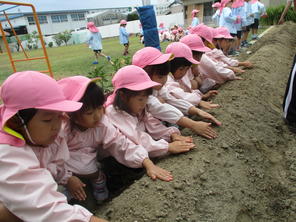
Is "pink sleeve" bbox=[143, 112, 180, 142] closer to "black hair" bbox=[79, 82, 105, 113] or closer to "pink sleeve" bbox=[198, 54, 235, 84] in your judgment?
"black hair" bbox=[79, 82, 105, 113]

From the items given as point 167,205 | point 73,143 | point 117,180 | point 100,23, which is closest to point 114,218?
point 167,205

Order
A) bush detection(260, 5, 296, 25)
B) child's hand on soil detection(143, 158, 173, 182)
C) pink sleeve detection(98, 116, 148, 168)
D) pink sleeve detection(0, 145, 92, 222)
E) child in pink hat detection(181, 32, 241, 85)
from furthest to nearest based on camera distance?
bush detection(260, 5, 296, 25), child in pink hat detection(181, 32, 241, 85), pink sleeve detection(98, 116, 148, 168), child's hand on soil detection(143, 158, 173, 182), pink sleeve detection(0, 145, 92, 222)

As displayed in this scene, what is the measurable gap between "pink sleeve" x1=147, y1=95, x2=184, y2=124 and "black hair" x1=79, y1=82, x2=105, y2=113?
0.79 metres

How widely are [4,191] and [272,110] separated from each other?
10.6 ft

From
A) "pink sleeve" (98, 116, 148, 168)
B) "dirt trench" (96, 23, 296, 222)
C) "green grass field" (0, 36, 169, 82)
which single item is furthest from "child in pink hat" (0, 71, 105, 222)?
"green grass field" (0, 36, 169, 82)

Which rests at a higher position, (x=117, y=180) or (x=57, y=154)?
(x=57, y=154)

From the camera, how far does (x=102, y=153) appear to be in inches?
90.4

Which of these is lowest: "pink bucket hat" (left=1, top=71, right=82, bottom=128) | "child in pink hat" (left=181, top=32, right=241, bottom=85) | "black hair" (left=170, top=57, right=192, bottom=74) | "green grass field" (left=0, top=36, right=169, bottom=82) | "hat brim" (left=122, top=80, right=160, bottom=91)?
"green grass field" (left=0, top=36, right=169, bottom=82)

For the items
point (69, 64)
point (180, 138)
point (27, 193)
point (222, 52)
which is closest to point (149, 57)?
point (180, 138)

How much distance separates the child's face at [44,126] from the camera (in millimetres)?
1429

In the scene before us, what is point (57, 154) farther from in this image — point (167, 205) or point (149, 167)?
point (167, 205)

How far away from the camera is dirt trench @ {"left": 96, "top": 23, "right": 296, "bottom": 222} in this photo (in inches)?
66.7

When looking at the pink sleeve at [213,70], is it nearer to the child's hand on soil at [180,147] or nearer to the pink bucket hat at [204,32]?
the pink bucket hat at [204,32]

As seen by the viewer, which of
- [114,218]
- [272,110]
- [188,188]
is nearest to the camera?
[114,218]
